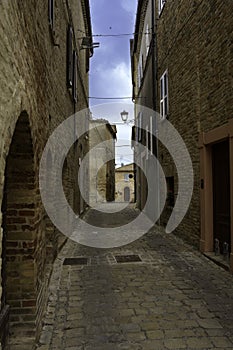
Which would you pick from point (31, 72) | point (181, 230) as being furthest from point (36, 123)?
point (181, 230)

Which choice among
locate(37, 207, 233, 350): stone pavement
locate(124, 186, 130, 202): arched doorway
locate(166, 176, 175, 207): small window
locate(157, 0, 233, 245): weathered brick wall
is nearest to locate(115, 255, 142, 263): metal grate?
locate(37, 207, 233, 350): stone pavement

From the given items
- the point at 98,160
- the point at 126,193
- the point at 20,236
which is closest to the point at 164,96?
the point at 20,236

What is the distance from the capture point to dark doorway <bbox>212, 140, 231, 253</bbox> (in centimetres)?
675

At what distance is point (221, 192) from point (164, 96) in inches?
199

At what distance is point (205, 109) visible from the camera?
293 inches

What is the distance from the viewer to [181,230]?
9406 mm

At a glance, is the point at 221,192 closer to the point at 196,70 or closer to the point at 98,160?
the point at 196,70

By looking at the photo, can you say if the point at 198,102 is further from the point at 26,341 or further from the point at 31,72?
the point at 26,341

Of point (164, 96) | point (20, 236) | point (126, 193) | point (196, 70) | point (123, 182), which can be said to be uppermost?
point (164, 96)

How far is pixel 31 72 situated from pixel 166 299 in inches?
134

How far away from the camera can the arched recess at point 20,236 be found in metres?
3.37

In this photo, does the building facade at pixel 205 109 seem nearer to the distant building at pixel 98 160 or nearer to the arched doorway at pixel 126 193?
the distant building at pixel 98 160

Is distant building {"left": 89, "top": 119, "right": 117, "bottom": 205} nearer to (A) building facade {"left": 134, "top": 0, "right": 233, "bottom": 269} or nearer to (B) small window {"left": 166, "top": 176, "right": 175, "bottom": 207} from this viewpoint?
(B) small window {"left": 166, "top": 176, "right": 175, "bottom": 207}

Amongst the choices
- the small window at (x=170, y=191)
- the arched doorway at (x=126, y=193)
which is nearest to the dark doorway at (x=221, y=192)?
the small window at (x=170, y=191)
